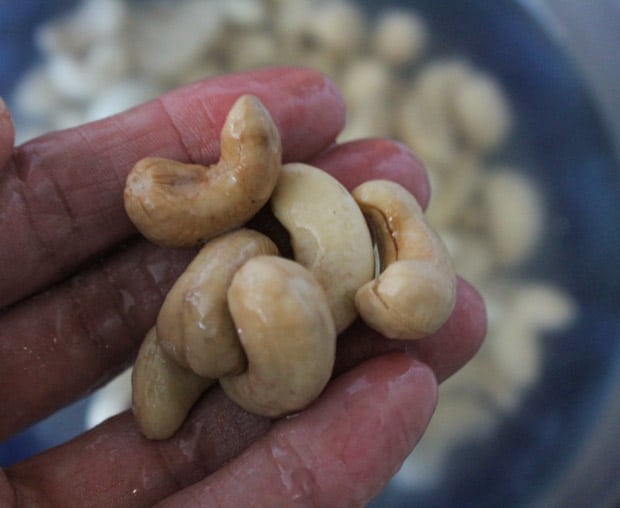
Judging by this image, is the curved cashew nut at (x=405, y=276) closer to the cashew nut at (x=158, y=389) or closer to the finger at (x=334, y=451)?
the finger at (x=334, y=451)

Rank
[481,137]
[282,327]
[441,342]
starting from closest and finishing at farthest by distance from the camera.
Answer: [282,327] → [441,342] → [481,137]

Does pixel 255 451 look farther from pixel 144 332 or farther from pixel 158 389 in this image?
pixel 144 332

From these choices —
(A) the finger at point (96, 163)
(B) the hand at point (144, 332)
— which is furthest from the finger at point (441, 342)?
(A) the finger at point (96, 163)

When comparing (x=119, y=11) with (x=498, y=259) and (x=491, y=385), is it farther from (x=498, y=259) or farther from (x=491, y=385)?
(x=491, y=385)

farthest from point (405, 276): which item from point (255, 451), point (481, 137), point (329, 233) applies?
point (481, 137)

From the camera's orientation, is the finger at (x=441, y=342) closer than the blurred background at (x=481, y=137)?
Yes

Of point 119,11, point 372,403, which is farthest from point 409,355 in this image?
point 119,11
